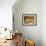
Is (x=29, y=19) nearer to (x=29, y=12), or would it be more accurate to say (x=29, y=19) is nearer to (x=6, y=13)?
(x=29, y=12)

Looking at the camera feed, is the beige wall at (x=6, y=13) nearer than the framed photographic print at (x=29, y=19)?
Yes

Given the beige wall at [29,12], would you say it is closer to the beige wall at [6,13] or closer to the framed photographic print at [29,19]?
the framed photographic print at [29,19]

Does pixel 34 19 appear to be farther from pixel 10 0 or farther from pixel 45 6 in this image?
pixel 10 0

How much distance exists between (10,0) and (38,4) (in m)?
1.88

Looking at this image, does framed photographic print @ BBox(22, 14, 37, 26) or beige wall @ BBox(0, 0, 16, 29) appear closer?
beige wall @ BBox(0, 0, 16, 29)

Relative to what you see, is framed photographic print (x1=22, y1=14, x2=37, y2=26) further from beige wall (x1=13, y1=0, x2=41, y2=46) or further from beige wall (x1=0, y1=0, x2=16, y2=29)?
beige wall (x1=0, y1=0, x2=16, y2=29)

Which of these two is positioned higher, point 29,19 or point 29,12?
point 29,12

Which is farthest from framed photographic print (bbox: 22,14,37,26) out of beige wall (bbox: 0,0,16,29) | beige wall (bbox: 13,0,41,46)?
beige wall (bbox: 0,0,16,29)

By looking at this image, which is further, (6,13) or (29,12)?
(29,12)

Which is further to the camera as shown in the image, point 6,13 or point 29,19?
point 29,19

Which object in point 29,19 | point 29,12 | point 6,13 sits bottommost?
point 29,19

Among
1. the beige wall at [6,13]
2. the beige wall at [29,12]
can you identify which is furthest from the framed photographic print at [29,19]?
the beige wall at [6,13]

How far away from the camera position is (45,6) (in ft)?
16.8

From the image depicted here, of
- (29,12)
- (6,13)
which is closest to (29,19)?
(29,12)
